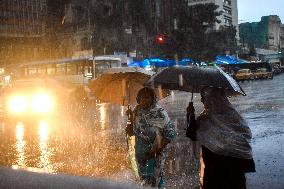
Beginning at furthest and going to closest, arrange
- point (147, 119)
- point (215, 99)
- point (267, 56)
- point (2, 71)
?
point (267, 56) → point (2, 71) → point (147, 119) → point (215, 99)

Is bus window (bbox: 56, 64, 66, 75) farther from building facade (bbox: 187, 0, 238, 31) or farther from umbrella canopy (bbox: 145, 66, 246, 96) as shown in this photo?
building facade (bbox: 187, 0, 238, 31)

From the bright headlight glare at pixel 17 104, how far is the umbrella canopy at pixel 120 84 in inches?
559

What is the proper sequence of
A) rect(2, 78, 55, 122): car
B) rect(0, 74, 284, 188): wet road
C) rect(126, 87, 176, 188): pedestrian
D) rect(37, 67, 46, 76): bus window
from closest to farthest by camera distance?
rect(126, 87, 176, 188): pedestrian
rect(0, 74, 284, 188): wet road
rect(2, 78, 55, 122): car
rect(37, 67, 46, 76): bus window

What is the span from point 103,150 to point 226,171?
19.8ft

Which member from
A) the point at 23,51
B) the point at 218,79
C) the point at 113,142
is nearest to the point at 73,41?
the point at 23,51

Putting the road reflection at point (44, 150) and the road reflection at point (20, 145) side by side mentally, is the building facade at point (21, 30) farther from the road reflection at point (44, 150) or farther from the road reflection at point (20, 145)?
the road reflection at point (44, 150)

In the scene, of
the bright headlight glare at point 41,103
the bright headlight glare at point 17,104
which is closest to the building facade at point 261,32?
the bright headlight glare at point 41,103

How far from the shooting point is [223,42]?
73.2 meters

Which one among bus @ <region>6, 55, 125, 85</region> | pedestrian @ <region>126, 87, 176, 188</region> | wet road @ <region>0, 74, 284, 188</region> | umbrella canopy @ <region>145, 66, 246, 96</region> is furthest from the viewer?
bus @ <region>6, 55, 125, 85</region>

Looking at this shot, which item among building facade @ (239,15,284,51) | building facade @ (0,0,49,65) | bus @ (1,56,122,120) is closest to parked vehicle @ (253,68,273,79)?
bus @ (1,56,122,120)

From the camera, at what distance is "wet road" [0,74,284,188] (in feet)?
25.0

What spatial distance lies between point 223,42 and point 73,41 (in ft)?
101

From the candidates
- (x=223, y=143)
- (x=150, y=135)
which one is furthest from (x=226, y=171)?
(x=150, y=135)

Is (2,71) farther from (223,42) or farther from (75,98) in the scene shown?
(223,42)
